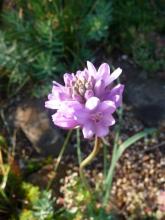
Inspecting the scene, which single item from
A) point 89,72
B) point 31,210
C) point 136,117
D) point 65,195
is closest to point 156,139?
point 136,117

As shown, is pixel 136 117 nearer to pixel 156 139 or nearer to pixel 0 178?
pixel 156 139

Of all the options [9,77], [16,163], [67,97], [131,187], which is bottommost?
[131,187]

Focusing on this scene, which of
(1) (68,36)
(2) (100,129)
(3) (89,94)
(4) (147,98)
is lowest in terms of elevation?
(4) (147,98)

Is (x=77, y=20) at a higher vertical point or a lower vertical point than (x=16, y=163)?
higher

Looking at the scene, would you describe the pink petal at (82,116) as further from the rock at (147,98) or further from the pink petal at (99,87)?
the rock at (147,98)

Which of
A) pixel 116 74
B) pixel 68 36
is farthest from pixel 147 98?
pixel 116 74

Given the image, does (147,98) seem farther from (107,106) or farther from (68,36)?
(107,106)
